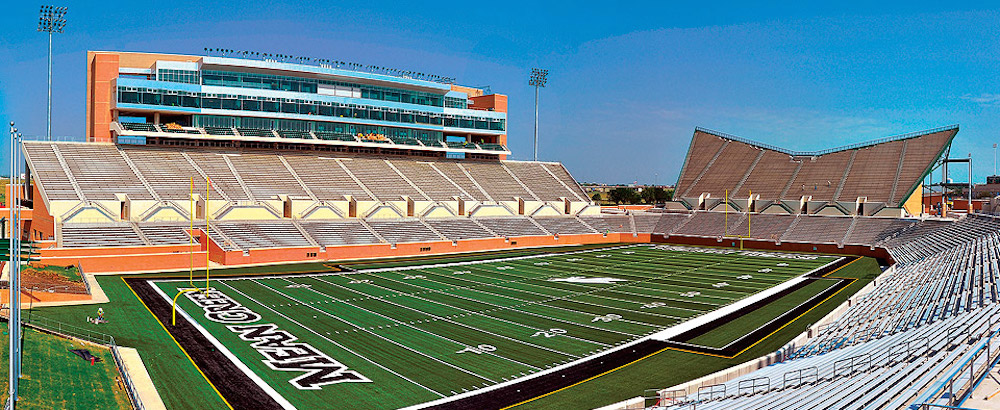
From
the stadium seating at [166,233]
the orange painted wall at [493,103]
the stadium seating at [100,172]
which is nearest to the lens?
the stadium seating at [166,233]

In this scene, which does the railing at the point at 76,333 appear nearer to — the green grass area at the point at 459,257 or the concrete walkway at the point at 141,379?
the concrete walkway at the point at 141,379

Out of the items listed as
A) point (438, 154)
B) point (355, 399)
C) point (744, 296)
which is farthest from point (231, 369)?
point (438, 154)

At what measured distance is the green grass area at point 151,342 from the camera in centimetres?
1520

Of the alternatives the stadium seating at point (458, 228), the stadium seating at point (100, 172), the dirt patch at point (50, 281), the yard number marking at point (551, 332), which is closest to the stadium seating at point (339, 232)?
the stadium seating at point (458, 228)

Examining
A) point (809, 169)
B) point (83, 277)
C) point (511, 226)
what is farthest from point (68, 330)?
point (809, 169)

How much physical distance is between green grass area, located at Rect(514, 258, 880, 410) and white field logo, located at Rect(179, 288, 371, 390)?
16.3 ft

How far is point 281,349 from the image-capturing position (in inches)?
760

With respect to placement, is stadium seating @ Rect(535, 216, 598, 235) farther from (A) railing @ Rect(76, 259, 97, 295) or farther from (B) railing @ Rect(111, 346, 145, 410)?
(B) railing @ Rect(111, 346, 145, 410)

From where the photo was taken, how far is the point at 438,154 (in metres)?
62.5

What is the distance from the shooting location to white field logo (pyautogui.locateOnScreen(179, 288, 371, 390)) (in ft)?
55.1

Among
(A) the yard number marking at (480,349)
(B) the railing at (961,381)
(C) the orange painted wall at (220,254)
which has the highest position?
(B) the railing at (961,381)

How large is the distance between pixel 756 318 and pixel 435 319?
37.7 feet

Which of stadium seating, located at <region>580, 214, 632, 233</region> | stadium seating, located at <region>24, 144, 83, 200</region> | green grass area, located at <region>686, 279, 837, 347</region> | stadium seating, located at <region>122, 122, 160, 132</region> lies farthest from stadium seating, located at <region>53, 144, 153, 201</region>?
green grass area, located at <region>686, 279, 837, 347</region>

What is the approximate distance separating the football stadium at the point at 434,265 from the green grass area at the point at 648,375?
98 mm
